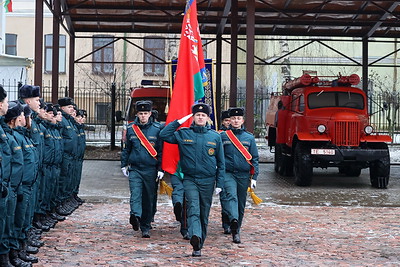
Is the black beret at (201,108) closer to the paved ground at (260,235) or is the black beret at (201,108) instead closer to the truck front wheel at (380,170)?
the paved ground at (260,235)

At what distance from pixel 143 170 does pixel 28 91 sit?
1.91 m

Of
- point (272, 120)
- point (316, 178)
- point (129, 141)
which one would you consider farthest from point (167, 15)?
point (129, 141)

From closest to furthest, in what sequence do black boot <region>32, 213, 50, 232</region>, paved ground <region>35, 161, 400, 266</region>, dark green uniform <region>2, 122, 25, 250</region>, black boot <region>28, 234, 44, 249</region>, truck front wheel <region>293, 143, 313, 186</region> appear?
1. dark green uniform <region>2, 122, 25, 250</region>
2. paved ground <region>35, 161, 400, 266</region>
3. black boot <region>28, 234, 44, 249</region>
4. black boot <region>32, 213, 50, 232</region>
5. truck front wheel <region>293, 143, 313, 186</region>

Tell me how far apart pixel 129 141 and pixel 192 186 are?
1.70 meters

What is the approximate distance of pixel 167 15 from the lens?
24.5m

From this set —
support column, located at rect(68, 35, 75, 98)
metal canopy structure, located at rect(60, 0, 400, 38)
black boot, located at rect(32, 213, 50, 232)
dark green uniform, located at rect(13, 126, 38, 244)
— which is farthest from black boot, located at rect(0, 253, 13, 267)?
support column, located at rect(68, 35, 75, 98)

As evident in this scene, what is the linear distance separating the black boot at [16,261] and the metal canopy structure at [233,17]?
42.5 ft

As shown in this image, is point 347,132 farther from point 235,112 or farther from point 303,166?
point 235,112

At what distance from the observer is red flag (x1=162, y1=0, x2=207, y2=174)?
11.2 meters

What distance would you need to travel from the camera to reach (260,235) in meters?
10.8

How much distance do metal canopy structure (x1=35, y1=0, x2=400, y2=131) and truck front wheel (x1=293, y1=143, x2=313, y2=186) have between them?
4475 mm

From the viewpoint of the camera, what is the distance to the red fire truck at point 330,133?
17.4 meters

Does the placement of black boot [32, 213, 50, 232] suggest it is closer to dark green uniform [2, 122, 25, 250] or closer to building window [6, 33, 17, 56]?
dark green uniform [2, 122, 25, 250]

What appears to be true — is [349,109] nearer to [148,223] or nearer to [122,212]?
[122,212]
